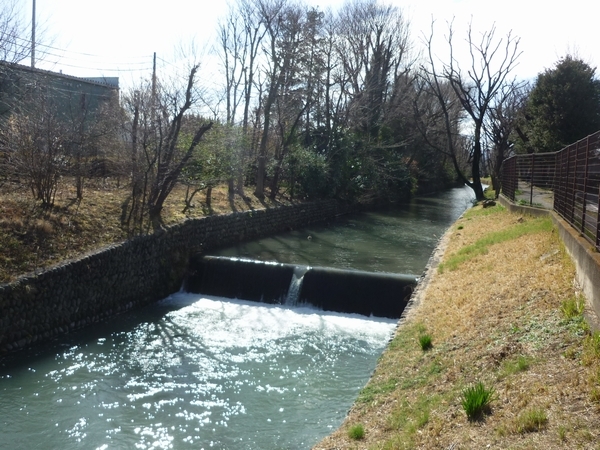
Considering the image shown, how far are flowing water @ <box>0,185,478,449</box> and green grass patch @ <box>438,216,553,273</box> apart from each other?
1992mm

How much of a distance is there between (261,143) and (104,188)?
9.30 metres

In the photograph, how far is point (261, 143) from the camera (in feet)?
86.6

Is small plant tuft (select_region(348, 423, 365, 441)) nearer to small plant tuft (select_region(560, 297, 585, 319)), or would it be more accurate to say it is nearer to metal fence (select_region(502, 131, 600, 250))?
small plant tuft (select_region(560, 297, 585, 319))

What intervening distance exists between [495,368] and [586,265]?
5.70 feet

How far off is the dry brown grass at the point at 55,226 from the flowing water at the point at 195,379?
168 cm

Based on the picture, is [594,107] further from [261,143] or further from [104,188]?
[104,188]

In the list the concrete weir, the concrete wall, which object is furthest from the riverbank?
the concrete weir

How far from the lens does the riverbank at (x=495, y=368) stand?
431 centimetres

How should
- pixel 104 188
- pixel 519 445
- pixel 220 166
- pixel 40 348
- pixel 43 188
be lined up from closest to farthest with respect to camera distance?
pixel 519 445 → pixel 40 348 → pixel 43 188 → pixel 104 188 → pixel 220 166

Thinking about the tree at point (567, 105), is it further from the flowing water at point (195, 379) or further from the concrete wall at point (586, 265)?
the concrete wall at point (586, 265)

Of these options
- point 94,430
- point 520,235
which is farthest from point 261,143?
point 94,430

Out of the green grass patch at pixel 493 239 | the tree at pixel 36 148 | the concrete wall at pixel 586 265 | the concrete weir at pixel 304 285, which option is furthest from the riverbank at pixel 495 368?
the tree at pixel 36 148

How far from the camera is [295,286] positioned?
1461 cm

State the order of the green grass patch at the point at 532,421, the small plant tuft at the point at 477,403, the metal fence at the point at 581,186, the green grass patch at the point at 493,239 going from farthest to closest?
the green grass patch at the point at 493,239
the metal fence at the point at 581,186
the small plant tuft at the point at 477,403
the green grass patch at the point at 532,421
